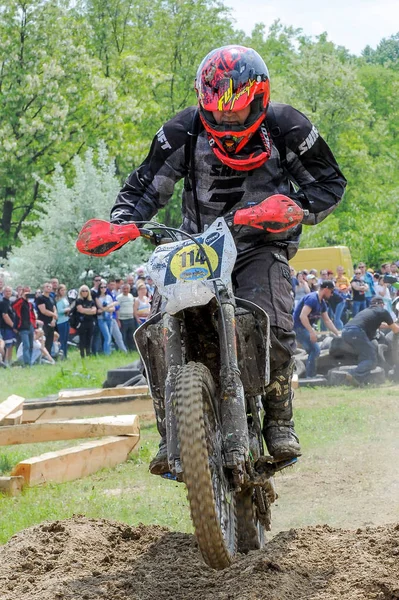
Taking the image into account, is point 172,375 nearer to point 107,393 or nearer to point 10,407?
point 10,407

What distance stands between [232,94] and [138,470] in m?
4.87

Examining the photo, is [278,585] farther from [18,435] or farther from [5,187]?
[5,187]

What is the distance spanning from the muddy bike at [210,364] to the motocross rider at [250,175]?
24 centimetres

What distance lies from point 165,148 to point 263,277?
100cm

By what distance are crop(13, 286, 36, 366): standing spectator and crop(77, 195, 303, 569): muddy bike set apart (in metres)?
14.5

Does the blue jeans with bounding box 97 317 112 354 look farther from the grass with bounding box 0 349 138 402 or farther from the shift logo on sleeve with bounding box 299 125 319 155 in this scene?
the shift logo on sleeve with bounding box 299 125 319 155

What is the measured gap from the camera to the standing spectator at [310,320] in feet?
53.4

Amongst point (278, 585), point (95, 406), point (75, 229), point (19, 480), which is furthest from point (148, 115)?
point (278, 585)

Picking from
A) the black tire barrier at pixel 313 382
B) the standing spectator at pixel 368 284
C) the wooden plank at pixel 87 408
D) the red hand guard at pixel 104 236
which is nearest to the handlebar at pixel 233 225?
the red hand guard at pixel 104 236

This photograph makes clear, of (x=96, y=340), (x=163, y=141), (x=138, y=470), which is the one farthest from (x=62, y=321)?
(x=163, y=141)

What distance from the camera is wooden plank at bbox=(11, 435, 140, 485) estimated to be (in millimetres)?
7941

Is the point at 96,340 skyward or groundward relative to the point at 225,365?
groundward

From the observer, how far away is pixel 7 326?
19234mm

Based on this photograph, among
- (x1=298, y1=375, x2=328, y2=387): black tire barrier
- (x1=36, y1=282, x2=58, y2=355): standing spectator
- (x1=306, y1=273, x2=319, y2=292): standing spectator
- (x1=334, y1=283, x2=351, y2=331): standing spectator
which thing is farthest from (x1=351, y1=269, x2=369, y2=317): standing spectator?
(x1=36, y1=282, x2=58, y2=355): standing spectator
